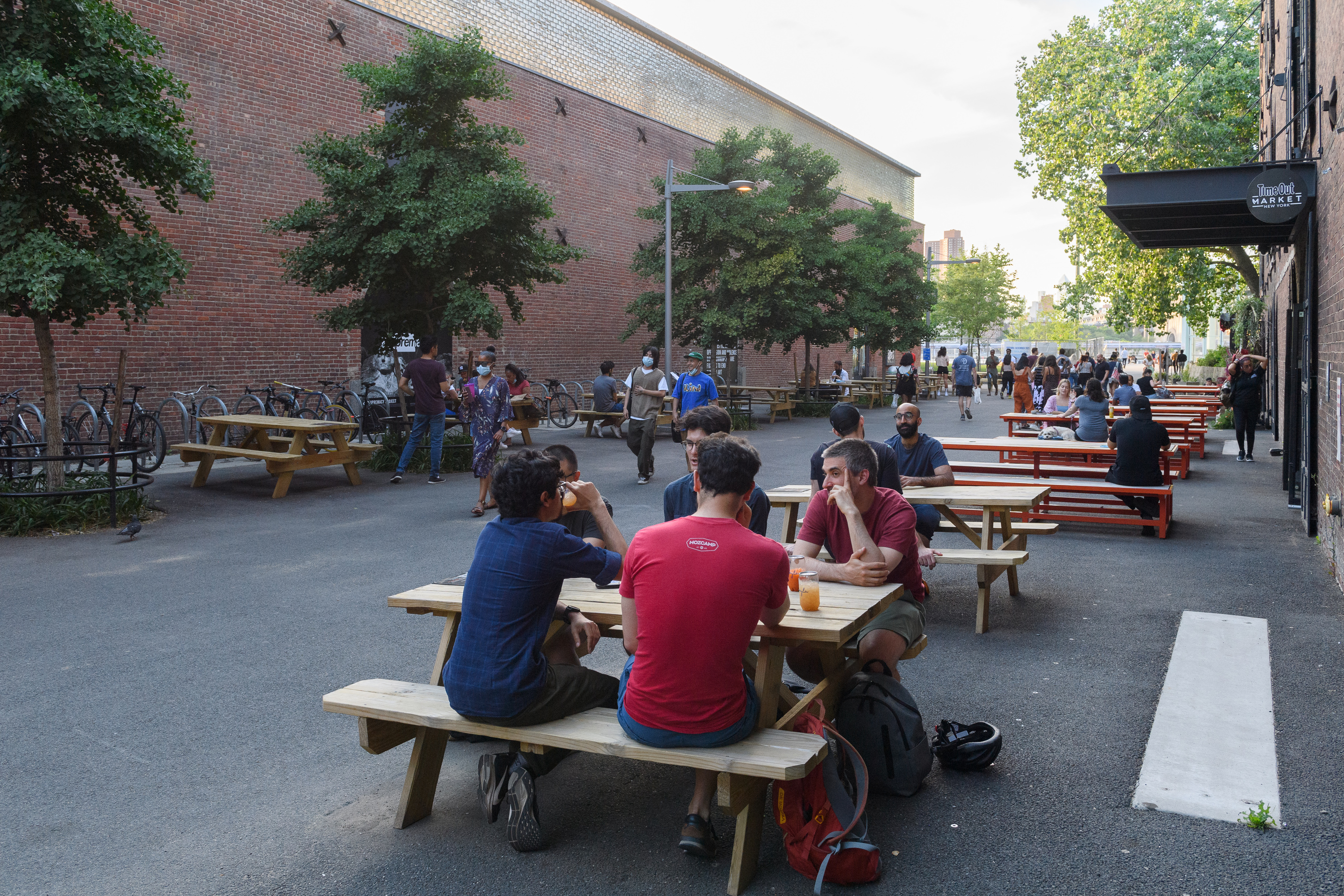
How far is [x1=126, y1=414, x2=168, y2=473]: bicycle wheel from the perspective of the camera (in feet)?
46.4

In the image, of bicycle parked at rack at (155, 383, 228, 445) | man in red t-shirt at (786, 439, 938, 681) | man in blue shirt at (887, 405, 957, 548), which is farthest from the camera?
bicycle parked at rack at (155, 383, 228, 445)

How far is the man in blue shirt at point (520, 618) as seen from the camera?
3.51 metres

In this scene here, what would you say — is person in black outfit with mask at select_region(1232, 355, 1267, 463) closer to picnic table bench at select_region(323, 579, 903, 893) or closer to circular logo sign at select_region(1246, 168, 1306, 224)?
circular logo sign at select_region(1246, 168, 1306, 224)

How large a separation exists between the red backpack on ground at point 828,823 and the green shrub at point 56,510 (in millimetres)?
9143

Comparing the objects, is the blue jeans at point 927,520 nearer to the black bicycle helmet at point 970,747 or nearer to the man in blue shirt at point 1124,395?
the black bicycle helmet at point 970,747

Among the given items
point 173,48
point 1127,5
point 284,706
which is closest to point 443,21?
point 173,48

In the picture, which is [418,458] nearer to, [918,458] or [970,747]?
[918,458]

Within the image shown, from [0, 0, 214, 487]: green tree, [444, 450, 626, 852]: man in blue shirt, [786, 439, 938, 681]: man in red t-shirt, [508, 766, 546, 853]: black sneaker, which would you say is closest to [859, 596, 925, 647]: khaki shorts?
[786, 439, 938, 681]: man in red t-shirt

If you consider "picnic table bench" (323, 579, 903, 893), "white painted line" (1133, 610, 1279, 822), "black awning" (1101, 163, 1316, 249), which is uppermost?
"black awning" (1101, 163, 1316, 249)

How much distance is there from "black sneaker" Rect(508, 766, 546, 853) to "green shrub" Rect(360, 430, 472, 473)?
11459 millimetres

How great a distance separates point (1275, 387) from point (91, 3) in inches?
888

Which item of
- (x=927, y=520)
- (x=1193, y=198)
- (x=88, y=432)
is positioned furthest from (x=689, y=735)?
(x=88, y=432)

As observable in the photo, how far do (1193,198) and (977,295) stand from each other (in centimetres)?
4979

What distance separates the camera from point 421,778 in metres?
3.83
